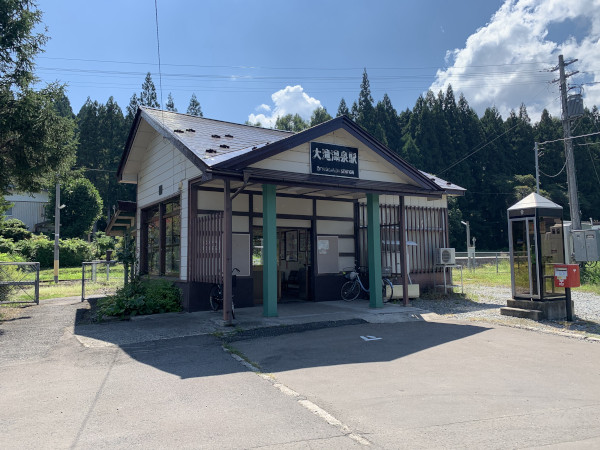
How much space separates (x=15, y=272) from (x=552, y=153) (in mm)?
63316

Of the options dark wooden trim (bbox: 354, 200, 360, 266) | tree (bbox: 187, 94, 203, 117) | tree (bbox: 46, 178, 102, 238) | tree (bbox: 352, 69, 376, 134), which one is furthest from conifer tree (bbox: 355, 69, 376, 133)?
dark wooden trim (bbox: 354, 200, 360, 266)

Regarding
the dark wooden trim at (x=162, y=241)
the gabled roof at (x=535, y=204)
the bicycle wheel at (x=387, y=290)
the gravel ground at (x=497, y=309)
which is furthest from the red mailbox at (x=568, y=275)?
the dark wooden trim at (x=162, y=241)

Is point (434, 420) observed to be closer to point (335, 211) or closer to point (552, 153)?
point (335, 211)

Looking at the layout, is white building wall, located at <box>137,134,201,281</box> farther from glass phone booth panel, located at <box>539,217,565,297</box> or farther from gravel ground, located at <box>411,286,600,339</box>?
glass phone booth panel, located at <box>539,217,565,297</box>

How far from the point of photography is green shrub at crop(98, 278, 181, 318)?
32.5 feet

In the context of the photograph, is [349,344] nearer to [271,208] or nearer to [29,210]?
[271,208]

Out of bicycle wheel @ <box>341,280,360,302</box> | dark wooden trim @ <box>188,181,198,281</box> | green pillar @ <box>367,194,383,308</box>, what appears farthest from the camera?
bicycle wheel @ <box>341,280,360,302</box>

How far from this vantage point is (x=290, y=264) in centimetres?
1355

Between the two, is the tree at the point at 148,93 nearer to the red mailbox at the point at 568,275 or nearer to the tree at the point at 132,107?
the tree at the point at 132,107

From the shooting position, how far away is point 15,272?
1363 cm

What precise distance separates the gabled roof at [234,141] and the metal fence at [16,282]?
4.84 metres

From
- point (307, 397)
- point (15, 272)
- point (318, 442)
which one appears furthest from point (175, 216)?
point (318, 442)

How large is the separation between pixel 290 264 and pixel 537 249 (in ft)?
22.7

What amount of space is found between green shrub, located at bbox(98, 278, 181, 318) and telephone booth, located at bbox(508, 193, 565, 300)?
8286 millimetres
